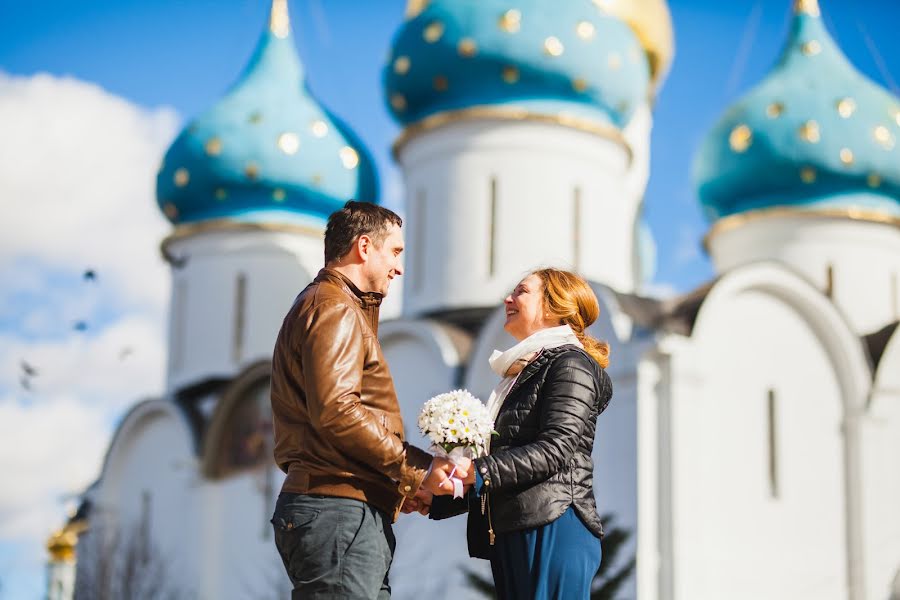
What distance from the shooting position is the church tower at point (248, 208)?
16.8m

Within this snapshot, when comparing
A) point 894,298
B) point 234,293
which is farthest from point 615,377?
point 234,293

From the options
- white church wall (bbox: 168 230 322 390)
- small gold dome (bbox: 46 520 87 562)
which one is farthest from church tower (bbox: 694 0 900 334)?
small gold dome (bbox: 46 520 87 562)

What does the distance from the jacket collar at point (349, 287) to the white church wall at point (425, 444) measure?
8918 millimetres

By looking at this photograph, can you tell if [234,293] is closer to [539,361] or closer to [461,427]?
[539,361]

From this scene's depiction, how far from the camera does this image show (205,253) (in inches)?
679

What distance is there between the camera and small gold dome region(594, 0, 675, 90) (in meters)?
17.4

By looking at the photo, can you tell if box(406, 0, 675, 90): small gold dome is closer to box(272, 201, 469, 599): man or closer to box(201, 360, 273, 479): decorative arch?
box(201, 360, 273, 479): decorative arch

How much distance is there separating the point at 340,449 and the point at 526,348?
0.60 metres

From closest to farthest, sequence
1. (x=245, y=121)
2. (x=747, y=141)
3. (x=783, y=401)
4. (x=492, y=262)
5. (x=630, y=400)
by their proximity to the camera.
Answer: (x=630, y=400)
(x=783, y=401)
(x=492, y=262)
(x=747, y=141)
(x=245, y=121)

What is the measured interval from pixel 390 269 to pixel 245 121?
13.7m

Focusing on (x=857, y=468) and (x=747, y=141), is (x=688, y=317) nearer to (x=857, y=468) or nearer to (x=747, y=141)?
(x=857, y=468)

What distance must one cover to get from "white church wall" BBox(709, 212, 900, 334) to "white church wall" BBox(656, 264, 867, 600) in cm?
258

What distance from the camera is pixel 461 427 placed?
3.52 m

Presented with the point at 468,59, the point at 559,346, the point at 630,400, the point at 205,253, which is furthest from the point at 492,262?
the point at 559,346
